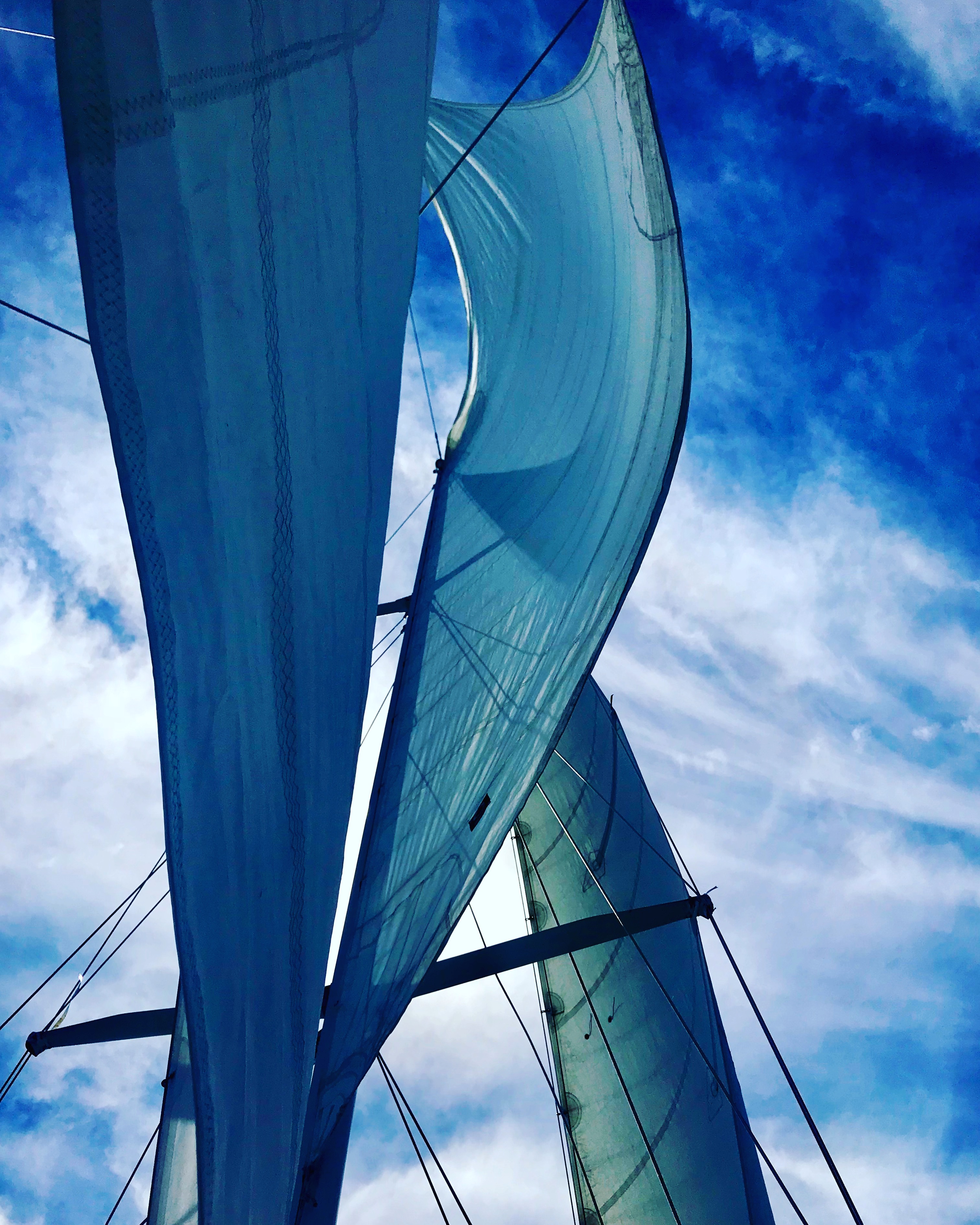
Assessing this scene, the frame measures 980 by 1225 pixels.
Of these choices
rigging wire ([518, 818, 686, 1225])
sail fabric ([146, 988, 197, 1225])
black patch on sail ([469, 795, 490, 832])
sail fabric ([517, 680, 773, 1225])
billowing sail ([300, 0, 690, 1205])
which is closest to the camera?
sail fabric ([146, 988, 197, 1225])

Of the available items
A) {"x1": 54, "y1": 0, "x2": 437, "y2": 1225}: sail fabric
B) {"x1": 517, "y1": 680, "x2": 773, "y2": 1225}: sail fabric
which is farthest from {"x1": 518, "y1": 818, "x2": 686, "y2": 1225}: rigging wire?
{"x1": 54, "y1": 0, "x2": 437, "y2": 1225}: sail fabric

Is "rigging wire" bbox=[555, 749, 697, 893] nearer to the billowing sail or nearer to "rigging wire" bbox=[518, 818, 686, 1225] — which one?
"rigging wire" bbox=[518, 818, 686, 1225]

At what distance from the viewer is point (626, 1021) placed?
891 centimetres

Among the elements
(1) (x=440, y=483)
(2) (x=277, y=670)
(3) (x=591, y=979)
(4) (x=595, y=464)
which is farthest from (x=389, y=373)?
(3) (x=591, y=979)

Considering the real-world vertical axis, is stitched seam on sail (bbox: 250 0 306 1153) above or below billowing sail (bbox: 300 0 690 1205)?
below

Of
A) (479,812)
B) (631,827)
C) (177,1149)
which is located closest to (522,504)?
(479,812)

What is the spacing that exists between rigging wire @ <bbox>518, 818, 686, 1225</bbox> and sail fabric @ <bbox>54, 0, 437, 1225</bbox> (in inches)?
147

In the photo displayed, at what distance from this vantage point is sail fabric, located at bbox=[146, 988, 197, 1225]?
4.14 metres

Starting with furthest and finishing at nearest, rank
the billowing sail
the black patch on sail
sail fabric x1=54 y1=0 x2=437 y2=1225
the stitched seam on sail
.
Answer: the black patch on sail → the billowing sail → the stitched seam on sail → sail fabric x1=54 y1=0 x2=437 y2=1225

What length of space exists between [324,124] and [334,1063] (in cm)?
341

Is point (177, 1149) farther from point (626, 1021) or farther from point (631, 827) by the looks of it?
point (631, 827)

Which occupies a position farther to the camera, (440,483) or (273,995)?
(440,483)

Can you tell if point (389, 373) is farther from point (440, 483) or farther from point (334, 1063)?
point (440, 483)

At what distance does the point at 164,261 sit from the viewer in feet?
6.11
